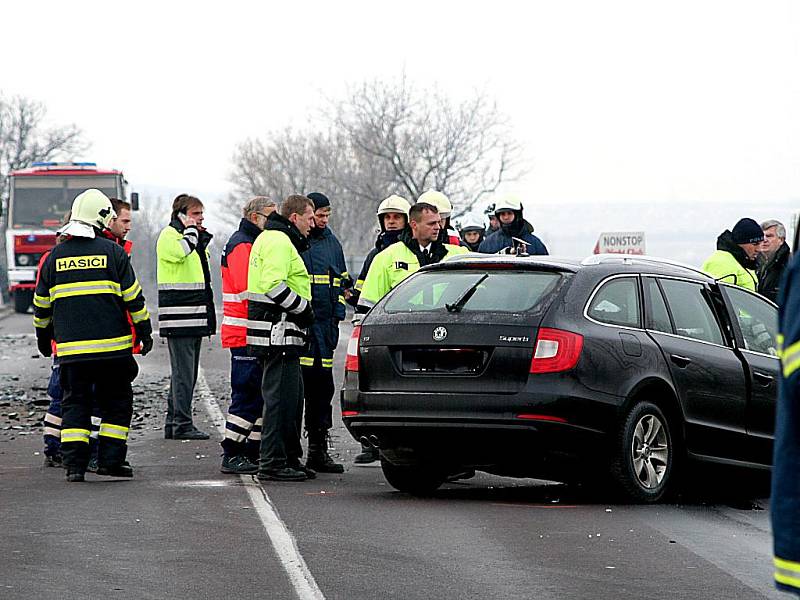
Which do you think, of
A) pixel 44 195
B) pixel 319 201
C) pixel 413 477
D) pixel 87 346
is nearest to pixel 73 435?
pixel 87 346

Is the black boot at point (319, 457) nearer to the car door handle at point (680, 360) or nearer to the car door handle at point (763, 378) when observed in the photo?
the car door handle at point (680, 360)

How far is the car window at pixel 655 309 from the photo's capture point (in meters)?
9.12

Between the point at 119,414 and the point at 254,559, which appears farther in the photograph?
the point at 119,414

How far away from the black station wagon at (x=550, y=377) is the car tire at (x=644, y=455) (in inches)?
0.4

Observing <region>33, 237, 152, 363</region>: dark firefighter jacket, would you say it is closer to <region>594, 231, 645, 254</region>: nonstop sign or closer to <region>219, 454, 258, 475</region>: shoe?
<region>219, 454, 258, 475</region>: shoe

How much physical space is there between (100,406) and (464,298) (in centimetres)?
278

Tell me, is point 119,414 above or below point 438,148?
below

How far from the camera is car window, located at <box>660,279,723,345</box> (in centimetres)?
935

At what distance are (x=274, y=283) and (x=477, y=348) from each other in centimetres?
174

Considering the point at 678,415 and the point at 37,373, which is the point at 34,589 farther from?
the point at 37,373

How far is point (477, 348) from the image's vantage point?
848cm

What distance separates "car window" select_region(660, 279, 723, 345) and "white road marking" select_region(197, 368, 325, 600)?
284 centimetres

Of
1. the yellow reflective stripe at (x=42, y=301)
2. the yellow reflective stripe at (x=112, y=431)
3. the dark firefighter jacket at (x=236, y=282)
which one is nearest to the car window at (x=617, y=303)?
the dark firefighter jacket at (x=236, y=282)

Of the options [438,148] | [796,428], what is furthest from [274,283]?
[438,148]
